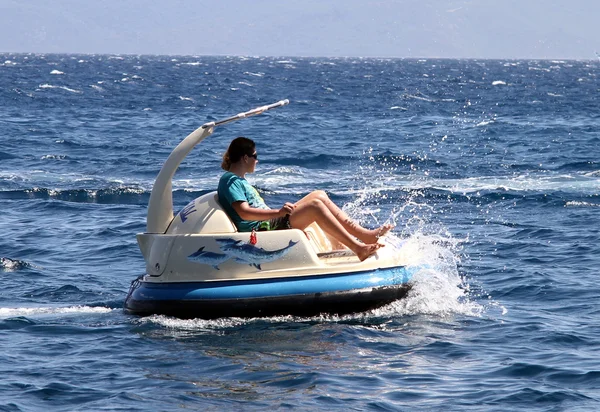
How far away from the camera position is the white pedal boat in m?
9.55

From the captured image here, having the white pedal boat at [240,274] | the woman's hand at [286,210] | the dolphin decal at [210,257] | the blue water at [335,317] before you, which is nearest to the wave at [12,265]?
the blue water at [335,317]

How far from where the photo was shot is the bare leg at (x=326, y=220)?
981 centimetres

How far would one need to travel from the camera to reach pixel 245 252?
9602 millimetres

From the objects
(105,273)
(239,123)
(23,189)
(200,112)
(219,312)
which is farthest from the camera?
(200,112)

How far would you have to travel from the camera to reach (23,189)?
18750 mm

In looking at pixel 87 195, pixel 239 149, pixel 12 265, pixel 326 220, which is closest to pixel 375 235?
pixel 326 220

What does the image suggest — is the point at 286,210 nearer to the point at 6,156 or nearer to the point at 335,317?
the point at 335,317

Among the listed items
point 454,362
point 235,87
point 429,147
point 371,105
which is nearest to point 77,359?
point 454,362

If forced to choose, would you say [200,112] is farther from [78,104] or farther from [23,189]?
[23,189]

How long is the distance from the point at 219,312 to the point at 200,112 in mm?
30406

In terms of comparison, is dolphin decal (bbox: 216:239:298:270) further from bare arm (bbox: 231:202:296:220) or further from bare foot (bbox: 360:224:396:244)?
bare foot (bbox: 360:224:396:244)

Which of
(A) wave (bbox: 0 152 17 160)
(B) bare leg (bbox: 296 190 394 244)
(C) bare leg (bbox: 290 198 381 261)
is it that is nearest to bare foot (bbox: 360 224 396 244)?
(B) bare leg (bbox: 296 190 394 244)

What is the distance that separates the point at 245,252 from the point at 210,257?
312 millimetres

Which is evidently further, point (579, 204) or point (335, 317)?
point (579, 204)
